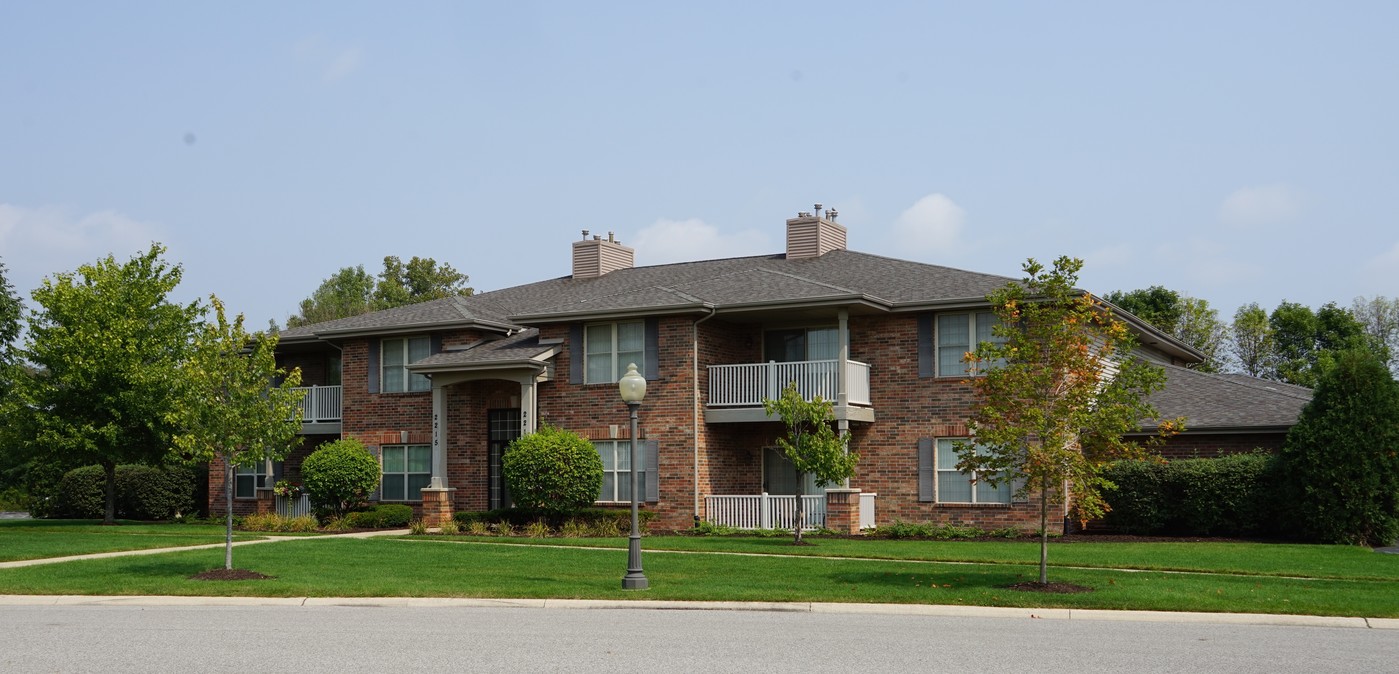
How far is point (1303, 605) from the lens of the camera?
15633 millimetres

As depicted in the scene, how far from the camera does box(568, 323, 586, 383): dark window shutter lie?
31531 mm

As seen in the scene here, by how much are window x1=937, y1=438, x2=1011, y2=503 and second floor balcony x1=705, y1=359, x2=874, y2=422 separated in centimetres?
178

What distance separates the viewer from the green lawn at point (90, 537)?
25234mm

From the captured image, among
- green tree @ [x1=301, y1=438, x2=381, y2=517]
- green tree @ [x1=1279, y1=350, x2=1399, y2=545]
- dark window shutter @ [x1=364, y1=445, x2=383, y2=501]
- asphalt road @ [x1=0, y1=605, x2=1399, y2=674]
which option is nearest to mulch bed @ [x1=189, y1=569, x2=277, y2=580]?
asphalt road @ [x1=0, y1=605, x2=1399, y2=674]

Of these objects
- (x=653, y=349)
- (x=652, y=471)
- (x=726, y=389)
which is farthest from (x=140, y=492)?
(x=726, y=389)

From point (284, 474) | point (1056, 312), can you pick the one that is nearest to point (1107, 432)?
point (1056, 312)

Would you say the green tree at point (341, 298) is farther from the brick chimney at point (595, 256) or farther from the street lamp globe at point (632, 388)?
the street lamp globe at point (632, 388)

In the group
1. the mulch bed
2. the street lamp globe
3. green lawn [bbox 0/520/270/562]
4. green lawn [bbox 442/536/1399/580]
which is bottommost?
green lawn [bbox 0/520/270/562]

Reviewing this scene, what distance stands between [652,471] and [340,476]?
7817mm

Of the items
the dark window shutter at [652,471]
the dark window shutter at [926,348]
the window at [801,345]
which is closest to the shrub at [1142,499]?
the dark window shutter at [926,348]

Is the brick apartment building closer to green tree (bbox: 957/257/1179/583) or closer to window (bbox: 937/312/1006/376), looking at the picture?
window (bbox: 937/312/1006/376)

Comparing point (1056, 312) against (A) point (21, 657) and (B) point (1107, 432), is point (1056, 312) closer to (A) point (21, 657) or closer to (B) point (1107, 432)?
(B) point (1107, 432)

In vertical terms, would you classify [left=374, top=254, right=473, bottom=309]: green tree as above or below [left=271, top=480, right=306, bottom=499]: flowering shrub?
above

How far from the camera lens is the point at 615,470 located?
31.2 m
